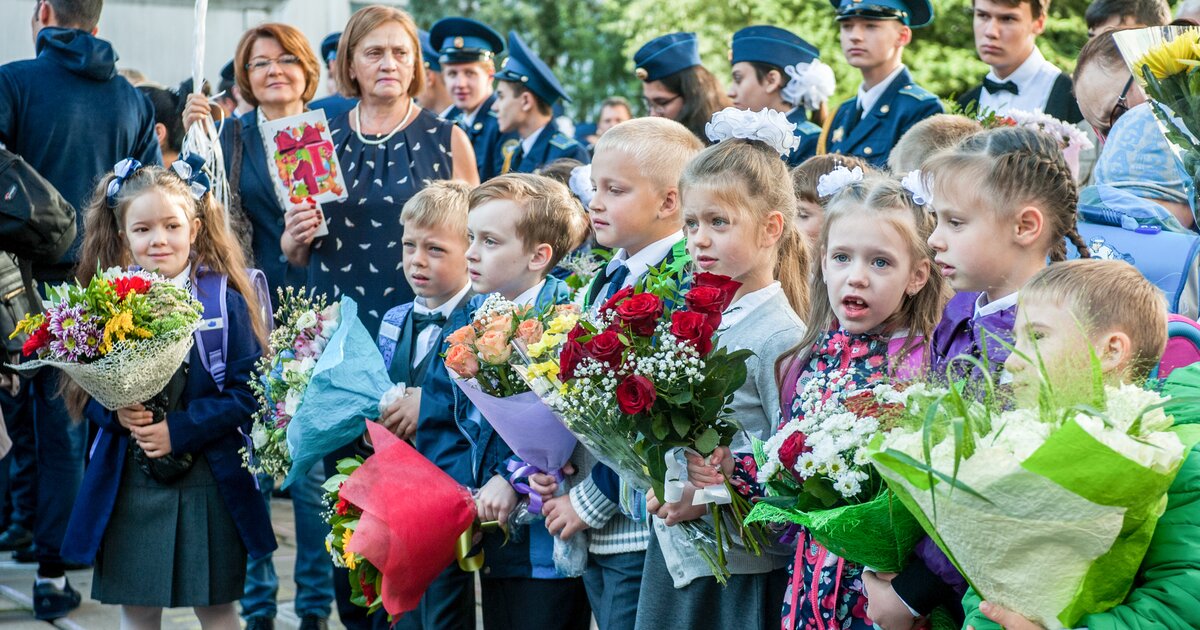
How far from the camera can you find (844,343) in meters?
3.16

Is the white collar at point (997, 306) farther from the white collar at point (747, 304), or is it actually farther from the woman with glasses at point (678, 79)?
the woman with glasses at point (678, 79)

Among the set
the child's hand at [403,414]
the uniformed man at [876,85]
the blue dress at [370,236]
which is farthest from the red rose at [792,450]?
the uniformed man at [876,85]

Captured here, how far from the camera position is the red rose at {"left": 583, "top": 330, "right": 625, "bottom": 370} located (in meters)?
2.84

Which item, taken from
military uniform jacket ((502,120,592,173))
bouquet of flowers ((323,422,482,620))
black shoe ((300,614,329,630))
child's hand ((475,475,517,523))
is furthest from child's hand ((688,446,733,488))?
military uniform jacket ((502,120,592,173))

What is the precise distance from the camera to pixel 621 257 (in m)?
3.92

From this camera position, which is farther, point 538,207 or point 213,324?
point 213,324

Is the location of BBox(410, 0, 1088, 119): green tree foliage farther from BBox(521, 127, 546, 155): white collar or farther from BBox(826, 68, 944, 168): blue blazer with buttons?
BBox(826, 68, 944, 168): blue blazer with buttons

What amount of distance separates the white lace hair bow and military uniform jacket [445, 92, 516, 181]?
14.7 feet

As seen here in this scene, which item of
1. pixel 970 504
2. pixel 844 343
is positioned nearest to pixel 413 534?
pixel 844 343

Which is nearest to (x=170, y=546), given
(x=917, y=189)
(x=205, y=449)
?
(x=205, y=449)

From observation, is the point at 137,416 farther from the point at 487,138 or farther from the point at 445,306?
the point at 487,138

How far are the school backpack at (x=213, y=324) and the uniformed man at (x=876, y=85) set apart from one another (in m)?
2.85

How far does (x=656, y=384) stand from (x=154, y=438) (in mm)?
2249

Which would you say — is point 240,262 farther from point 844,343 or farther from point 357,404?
point 844,343
